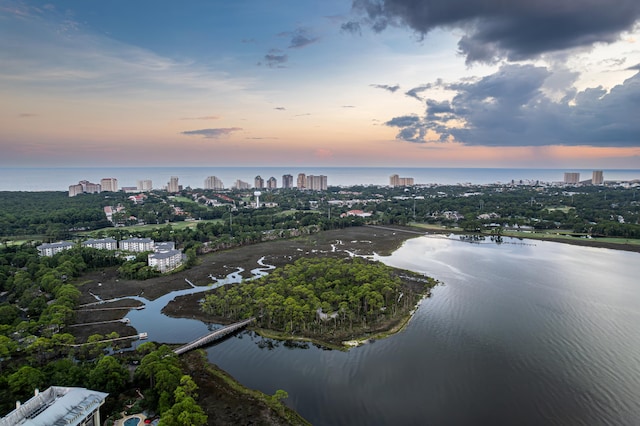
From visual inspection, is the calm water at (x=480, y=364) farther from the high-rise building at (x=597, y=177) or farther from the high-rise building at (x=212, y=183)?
the high-rise building at (x=597, y=177)

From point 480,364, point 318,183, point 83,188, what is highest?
point 318,183

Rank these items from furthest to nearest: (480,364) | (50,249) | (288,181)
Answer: (288,181) < (50,249) < (480,364)

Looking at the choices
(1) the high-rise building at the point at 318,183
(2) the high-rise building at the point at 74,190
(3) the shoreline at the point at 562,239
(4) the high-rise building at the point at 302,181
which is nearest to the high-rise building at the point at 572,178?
(1) the high-rise building at the point at 318,183

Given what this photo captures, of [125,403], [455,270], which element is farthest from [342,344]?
[455,270]

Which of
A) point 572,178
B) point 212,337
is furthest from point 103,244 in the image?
point 572,178

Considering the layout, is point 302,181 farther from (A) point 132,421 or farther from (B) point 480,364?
(A) point 132,421

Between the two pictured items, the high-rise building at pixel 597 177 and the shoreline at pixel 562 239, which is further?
the high-rise building at pixel 597 177

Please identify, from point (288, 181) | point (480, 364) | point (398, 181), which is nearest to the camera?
point (480, 364)

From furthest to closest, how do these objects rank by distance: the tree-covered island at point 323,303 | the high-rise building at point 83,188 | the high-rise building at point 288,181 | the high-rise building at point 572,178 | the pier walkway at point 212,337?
1. the high-rise building at point 572,178
2. the high-rise building at point 288,181
3. the high-rise building at point 83,188
4. the tree-covered island at point 323,303
5. the pier walkway at point 212,337
